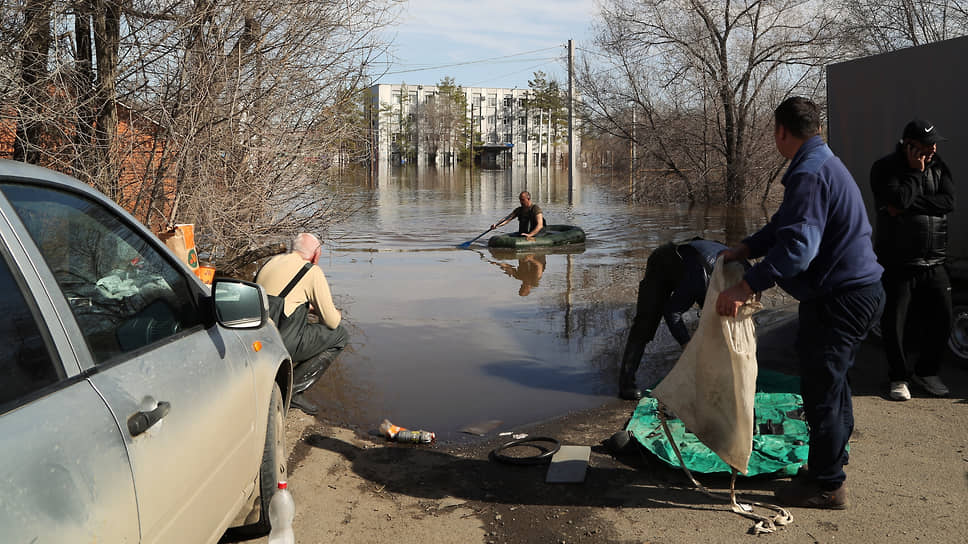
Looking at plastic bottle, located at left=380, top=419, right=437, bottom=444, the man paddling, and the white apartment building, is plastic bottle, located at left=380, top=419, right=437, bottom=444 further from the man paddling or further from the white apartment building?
the white apartment building

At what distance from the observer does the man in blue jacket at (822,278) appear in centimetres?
416

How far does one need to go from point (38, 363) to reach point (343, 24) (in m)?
10.7

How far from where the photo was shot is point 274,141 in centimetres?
1162

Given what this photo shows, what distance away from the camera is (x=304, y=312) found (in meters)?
6.57

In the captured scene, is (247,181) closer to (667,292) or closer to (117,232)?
(667,292)

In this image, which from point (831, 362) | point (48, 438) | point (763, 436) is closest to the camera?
point (48, 438)

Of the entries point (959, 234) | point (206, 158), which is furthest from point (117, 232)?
point (206, 158)

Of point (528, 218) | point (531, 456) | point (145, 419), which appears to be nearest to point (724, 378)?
point (531, 456)

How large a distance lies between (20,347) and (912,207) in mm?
6269

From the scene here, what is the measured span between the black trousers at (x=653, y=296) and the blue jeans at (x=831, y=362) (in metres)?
2.70

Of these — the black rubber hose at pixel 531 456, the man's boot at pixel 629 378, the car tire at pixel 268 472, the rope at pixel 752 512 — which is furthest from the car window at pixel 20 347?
the man's boot at pixel 629 378

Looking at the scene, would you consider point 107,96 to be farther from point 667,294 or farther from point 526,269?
point 526,269

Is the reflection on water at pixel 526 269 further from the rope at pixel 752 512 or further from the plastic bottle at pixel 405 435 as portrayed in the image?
the rope at pixel 752 512

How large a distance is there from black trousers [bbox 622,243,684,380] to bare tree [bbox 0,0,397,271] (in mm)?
6097
